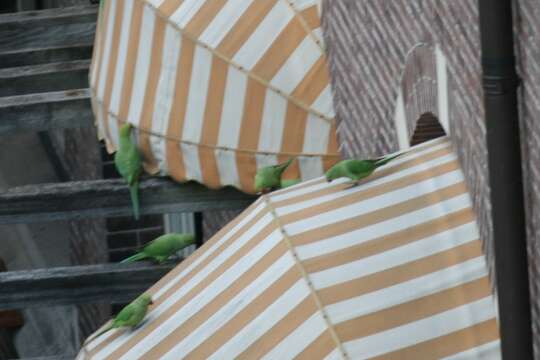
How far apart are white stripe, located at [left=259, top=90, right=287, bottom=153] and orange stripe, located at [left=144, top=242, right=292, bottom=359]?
2.49m

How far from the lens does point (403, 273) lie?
8.03 metres

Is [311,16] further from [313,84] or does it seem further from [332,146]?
[332,146]

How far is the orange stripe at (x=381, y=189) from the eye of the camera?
8.42 meters

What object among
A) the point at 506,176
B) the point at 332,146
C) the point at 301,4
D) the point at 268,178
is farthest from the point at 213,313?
the point at 301,4

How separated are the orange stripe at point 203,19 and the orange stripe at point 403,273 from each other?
332cm

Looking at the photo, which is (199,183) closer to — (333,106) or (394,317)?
(333,106)

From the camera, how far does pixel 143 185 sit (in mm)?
11266

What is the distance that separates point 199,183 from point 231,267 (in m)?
2.56

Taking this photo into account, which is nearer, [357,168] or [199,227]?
[357,168]

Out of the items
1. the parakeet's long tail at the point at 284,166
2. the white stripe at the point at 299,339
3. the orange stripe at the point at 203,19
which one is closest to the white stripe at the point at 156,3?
the orange stripe at the point at 203,19

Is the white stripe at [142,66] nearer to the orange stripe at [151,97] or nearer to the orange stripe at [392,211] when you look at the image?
the orange stripe at [151,97]

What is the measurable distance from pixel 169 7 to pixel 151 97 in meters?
0.57

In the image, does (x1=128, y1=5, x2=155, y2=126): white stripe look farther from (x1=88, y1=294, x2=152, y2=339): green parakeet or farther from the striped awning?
(x1=88, y1=294, x2=152, y2=339): green parakeet

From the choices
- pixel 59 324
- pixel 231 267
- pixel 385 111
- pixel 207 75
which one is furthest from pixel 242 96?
pixel 59 324
